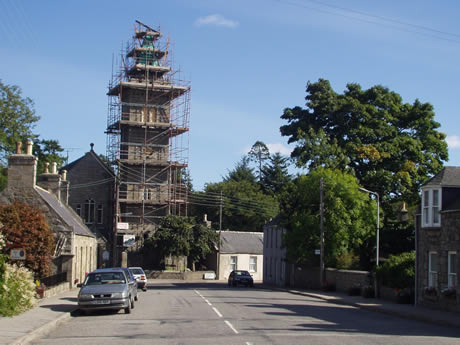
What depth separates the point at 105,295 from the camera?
72.6ft

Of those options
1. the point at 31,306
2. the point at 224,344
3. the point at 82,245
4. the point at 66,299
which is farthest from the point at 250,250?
the point at 224,344

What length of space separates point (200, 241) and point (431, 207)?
40046mm

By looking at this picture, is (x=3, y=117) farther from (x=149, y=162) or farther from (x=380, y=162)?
(x=380, y=162)

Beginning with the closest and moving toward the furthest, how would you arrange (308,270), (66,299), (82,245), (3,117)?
(66,299)
(82,245)
(308,270)
(3,117)

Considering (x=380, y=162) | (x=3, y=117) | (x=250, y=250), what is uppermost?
(x=3, y=117)

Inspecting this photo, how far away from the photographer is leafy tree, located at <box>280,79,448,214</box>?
47.8 meters

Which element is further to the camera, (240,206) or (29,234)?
(240,206)

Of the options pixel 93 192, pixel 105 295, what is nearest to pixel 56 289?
pixel 105 295

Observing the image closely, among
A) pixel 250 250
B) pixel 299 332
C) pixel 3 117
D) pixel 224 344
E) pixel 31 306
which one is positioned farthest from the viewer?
pixel 250 250

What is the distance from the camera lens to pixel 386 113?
50.5 m

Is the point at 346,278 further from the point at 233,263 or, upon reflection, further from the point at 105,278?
the point at 233,263

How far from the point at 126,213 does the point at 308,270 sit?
83.2 feet

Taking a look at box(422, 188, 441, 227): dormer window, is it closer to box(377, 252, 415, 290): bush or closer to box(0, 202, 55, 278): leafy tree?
box(377, 252, 415, 290): bush

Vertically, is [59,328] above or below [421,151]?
below
